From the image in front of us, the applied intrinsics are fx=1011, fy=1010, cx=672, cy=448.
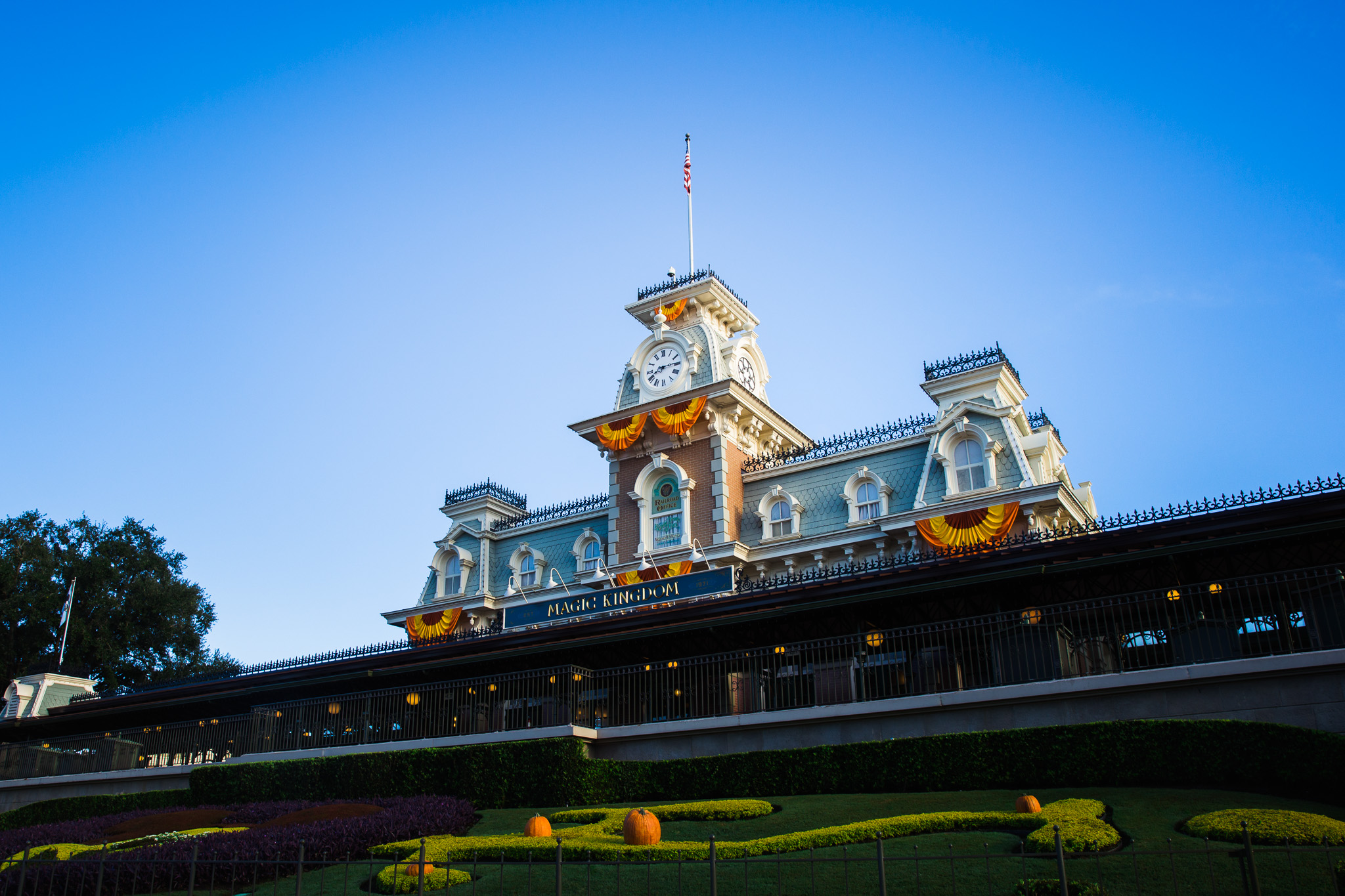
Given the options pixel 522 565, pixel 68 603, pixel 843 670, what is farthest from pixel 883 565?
pixel 68 603

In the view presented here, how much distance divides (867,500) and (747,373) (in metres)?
8.18

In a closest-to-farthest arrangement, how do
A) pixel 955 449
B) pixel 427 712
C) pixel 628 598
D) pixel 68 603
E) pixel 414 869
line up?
1. pixel 414 869
2. pixel 427 712
3. pixel 628 598
4. pixel 955 449
5. pixel 68 603

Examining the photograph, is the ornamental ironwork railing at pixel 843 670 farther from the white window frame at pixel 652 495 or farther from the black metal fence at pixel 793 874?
the white window frame at pixel 652 495

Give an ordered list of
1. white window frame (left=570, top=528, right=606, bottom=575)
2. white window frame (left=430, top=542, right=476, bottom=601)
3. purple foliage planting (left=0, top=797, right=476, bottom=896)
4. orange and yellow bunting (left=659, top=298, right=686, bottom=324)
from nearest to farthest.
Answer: purple foliage planting (left=0, top=797, right=476, bottom=896) < white window frame (left=570, top=528, right=606, bottom=575) < orange and yellow bunting (left=659, top=298, right=686, bottom=324) < white window frame (left=430, top=542, right=476, bottom=601)

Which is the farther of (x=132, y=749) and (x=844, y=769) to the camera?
(x=132, y=749)

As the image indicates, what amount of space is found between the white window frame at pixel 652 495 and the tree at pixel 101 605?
26.6 meters

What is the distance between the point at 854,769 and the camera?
60.8ft

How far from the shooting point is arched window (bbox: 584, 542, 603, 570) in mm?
37812

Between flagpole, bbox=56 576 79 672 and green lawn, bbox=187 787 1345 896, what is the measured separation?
112 feet

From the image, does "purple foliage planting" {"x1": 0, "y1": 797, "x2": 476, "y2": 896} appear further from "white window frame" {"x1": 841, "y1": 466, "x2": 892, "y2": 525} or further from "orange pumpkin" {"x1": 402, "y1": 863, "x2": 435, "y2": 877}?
"white window frame" {"x1": 841, "y1": 466, "x2": 892, "y2": 525}

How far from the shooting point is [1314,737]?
1475cm

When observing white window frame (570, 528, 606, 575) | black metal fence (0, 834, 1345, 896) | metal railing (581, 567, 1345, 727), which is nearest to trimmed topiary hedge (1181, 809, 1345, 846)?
black metal fence (0, 834, 1345, 896)

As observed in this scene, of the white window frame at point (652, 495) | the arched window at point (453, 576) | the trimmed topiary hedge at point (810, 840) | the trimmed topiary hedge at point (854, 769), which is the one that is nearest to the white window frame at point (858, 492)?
the white window frame at point (652, 495)

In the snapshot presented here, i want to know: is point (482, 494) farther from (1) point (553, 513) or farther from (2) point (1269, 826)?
(2) point (1269, 826)
